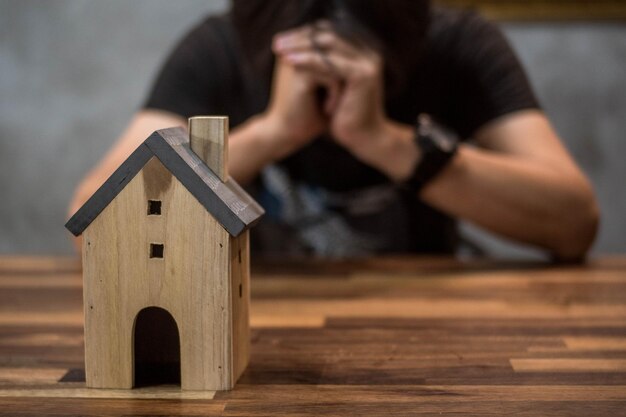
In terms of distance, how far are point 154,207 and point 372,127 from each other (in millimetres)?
763

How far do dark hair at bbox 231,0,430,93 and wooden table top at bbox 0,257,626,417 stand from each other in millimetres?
413

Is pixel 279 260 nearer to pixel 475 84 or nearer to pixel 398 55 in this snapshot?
pixel 398 55

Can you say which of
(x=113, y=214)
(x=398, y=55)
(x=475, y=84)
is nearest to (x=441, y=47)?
(x=475, y=84)

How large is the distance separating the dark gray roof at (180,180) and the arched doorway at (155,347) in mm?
101

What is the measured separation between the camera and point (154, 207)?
2.08ft

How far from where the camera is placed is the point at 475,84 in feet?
5.30

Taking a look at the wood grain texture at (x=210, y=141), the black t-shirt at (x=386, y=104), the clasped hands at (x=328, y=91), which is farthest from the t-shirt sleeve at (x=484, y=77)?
the wood grain texture at (x=210, y=141)

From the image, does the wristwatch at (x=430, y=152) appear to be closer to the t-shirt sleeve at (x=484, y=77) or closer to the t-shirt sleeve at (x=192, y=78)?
the t-shirt sleeve at (x=484, y=77)

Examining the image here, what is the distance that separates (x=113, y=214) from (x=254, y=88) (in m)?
1.04

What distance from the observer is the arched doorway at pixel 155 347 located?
67cm

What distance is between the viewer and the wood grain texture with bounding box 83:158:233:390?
2.03 feet

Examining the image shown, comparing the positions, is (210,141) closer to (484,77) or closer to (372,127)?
(372,127)

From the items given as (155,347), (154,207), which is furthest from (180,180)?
(155,347)

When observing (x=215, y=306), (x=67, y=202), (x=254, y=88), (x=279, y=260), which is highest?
(x=254, y=88)
